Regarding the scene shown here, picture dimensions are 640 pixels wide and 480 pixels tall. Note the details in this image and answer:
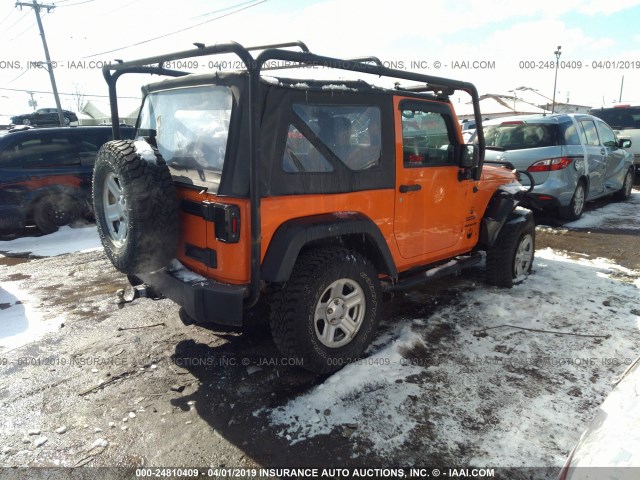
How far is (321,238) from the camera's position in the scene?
2.97m

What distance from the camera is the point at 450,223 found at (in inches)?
162

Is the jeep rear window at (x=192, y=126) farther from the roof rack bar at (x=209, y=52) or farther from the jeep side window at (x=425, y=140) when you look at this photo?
the jeep side window at (x=425, y=140)

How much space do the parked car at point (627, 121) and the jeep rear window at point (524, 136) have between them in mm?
6310

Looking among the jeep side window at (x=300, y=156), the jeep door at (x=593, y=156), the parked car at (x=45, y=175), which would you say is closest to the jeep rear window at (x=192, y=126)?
the jeep side window at (x=300, y=156)

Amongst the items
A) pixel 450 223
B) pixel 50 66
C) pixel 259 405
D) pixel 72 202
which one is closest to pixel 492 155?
pixel 450 223

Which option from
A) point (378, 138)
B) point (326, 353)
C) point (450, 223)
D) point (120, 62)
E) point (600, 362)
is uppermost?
point (120, 62)

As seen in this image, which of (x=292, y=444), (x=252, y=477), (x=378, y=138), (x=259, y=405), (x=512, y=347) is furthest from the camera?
(x=512, y=347)

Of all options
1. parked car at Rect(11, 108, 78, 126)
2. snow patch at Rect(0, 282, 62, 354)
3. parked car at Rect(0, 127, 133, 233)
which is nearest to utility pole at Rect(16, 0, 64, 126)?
parked car at Rect(11, 108, 78, 126)

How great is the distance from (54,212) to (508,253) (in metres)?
7.12

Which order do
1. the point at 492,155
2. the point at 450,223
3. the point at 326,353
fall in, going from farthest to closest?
the point at 492,155
the point at 450,223
the point at 326,353

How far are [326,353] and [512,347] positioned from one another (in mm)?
1590

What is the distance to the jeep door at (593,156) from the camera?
7.69m

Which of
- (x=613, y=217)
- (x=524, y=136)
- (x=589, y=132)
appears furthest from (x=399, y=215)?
(x=613, y=217)

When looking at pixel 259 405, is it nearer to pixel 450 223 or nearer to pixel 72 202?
pixel 450 223
